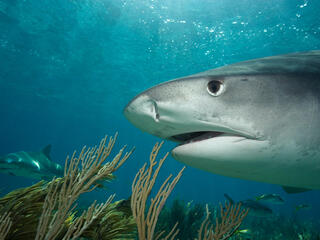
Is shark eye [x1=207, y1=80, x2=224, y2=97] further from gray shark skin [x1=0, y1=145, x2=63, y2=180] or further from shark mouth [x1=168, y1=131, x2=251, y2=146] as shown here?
gray shark skin [x1=0, y1=145, x2=63, y2=180]

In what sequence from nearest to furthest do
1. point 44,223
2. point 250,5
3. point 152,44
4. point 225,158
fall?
point 44,223, point 225,158, point 250,5, point 152,44

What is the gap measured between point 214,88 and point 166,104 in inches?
17.3

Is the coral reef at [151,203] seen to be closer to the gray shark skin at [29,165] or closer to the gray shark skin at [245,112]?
the gray shark skin at [245,112]

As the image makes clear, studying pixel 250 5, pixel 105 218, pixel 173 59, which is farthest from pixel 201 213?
pixel 173 59

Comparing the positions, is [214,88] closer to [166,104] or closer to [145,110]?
[166,104]

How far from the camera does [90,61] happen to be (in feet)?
80.7

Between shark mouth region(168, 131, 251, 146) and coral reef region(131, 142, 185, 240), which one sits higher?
shark mouth region(168, 131, 251, 146)

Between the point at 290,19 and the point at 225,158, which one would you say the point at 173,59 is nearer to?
the point at 290,19

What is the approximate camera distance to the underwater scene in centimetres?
172

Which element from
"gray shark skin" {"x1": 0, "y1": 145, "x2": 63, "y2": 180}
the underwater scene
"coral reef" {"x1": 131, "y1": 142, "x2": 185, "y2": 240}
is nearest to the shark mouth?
the underwater scene

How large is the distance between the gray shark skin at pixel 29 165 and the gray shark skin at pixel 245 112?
30.0 feet

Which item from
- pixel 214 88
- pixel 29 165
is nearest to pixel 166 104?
pixel 214 88

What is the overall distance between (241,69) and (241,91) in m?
0.32

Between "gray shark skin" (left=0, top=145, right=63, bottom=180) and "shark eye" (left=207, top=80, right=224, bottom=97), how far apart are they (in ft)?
30.8
